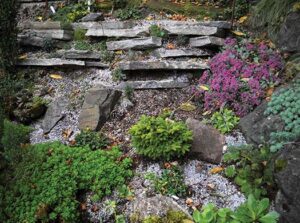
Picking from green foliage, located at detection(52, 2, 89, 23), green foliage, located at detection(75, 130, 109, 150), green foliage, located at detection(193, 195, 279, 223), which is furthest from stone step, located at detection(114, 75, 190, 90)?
green foliage, located at detection(193, 195, 279, 223)

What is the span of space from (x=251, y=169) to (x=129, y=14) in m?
4.89

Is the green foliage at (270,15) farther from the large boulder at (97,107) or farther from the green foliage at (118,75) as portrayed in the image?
the large boulder at (97,107)

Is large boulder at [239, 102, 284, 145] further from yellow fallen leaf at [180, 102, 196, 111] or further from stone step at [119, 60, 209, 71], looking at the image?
stone step at [119, 60, 209, 71]

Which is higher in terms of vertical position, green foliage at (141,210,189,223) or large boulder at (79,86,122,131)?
large boulder at (79,86,122,131)

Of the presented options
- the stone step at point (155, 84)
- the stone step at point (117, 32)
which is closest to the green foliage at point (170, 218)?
the stone step at point (155, 84)

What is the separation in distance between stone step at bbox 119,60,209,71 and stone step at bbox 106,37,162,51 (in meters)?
0.60

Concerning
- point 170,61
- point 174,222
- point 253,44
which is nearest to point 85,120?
point 170,61

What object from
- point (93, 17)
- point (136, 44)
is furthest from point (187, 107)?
point (93, 17)

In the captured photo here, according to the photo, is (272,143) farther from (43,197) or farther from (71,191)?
(43,197)

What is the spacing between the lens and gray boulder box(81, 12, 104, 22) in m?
7.99

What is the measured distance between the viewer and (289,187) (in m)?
3.86

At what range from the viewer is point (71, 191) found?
4656 millimetres

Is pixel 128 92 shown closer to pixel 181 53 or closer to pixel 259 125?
pixel 181 53

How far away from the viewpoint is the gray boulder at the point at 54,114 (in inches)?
239
